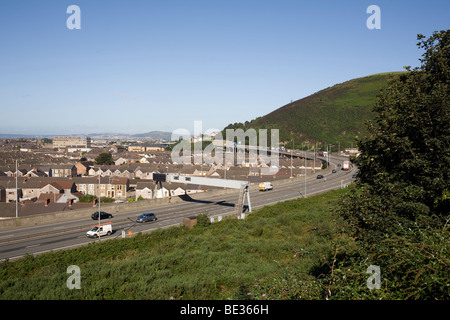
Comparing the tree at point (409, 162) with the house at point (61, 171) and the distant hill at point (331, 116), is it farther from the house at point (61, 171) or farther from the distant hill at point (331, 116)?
the distant hill at point (331, 116)

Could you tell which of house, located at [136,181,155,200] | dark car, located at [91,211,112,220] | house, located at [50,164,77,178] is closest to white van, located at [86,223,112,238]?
dark car, located at [91,211,112,220]

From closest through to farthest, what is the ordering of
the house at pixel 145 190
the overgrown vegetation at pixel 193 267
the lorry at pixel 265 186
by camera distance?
the overgrown vegetation at pixel 193 267
the lorry at pixel 265 186
the house at pixel 145 190

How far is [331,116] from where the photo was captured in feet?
464

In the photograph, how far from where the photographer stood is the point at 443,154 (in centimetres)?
901

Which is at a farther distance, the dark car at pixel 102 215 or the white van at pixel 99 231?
the dark car at pixel 102 215

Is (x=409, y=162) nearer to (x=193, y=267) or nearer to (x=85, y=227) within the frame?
(x=193, y=267)

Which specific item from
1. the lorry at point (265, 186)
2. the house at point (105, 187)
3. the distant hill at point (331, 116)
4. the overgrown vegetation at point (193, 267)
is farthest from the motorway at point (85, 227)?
the distant hill at point (331, 116)

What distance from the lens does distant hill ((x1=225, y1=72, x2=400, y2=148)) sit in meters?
127

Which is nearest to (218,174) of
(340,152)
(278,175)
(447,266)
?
(278,175)

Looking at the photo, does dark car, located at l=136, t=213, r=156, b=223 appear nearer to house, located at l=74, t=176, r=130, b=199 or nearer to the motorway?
the motorway

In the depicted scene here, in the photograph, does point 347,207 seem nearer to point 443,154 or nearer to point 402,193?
point 402,193

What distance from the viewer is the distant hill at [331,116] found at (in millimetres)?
126750

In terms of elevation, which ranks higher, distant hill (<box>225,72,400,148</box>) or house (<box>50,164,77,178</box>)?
distant hill (<box>225,72,400,148</box>)
